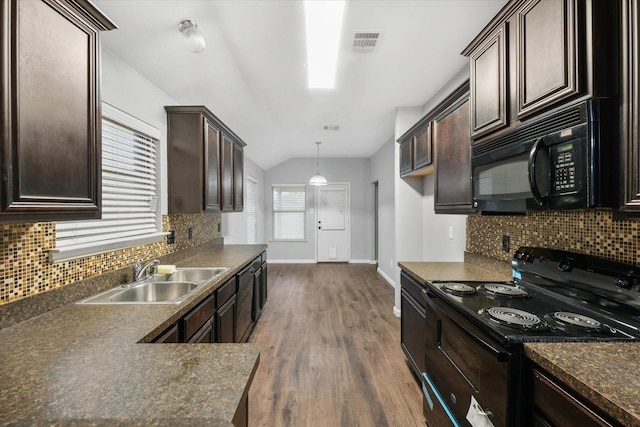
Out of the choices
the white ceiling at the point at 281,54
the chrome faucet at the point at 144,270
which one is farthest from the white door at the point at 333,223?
the chrome faucet at the point at 144,270

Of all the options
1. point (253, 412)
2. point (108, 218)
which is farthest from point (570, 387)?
point (108, 218)

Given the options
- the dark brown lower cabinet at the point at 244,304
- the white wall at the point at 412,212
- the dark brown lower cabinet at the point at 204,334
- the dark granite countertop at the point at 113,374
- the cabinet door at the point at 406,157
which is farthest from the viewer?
the white wall at the point at 412,212

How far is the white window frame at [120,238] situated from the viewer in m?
1.58

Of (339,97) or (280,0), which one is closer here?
(280,0)

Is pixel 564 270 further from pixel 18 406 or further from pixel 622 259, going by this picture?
pixel 18 406

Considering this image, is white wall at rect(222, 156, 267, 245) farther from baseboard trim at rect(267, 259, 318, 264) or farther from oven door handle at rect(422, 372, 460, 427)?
oven door handle at rect(422, 372, 460, 427)

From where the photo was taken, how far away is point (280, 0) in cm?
180

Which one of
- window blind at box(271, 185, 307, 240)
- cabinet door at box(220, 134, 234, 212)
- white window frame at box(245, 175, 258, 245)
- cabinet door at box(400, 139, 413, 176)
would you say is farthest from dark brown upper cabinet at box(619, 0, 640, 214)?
window blind at box(271, 185, 307, 240)

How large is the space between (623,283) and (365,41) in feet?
6.93

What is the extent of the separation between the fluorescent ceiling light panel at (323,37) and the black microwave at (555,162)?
131 cm

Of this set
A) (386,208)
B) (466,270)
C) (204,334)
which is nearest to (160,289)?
(204,334)

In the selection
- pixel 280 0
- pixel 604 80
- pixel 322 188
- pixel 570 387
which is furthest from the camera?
pixel 322 188

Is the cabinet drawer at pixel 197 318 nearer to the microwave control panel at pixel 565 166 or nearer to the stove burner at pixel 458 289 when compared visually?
the stove burner at pixel 458 289

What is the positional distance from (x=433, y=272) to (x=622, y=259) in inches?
40.6
